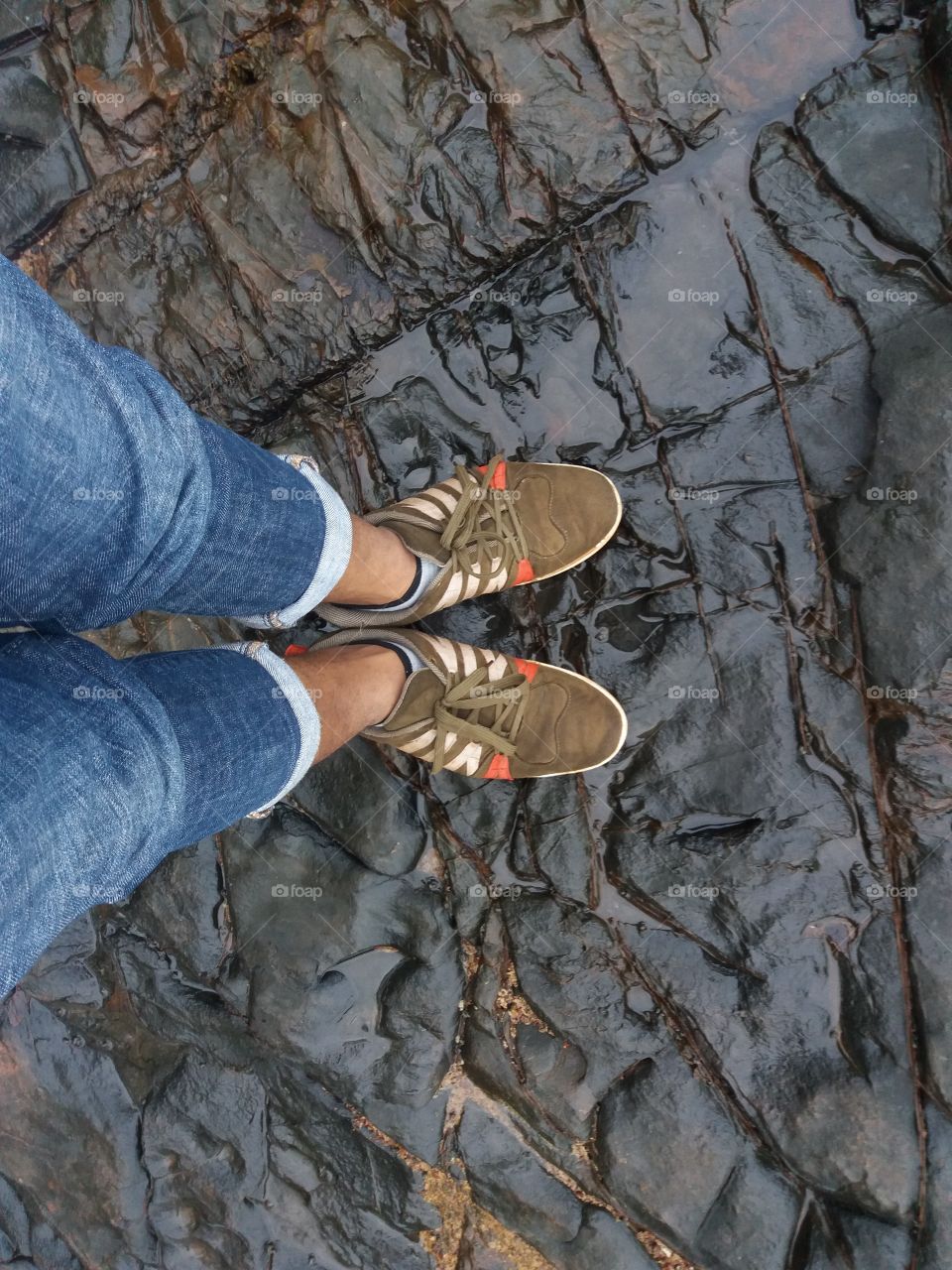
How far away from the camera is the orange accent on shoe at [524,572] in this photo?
Result: 9.81 ft

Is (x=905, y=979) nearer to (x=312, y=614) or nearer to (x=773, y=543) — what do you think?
(x=773, y=543)

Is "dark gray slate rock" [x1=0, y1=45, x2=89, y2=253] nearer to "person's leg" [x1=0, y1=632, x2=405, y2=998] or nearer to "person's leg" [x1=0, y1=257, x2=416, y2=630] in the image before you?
"person's leg" [x1=0, y1=257, x2=416, y2=630]

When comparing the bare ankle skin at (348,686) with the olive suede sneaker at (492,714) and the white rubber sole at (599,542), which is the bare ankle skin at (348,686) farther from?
the white rubber sole at (599,542)

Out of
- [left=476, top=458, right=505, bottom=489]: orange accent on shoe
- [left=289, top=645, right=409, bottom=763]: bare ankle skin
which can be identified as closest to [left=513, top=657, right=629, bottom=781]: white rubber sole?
[left=289, top=645, right=409, bottom=763]: bare ankle skin

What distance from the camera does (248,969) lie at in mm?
→ 3158

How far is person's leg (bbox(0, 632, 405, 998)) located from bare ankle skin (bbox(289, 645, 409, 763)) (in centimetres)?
24

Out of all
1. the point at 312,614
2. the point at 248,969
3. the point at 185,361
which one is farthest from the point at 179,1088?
the point at 185,361

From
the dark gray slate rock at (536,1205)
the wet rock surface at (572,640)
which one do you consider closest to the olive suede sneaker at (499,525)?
the wet rock surface at (572,640)

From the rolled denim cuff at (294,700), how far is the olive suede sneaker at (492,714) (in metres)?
0.51

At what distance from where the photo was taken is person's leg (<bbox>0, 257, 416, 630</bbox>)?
1.48 m

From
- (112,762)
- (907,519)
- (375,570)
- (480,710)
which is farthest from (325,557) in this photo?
(907,519)

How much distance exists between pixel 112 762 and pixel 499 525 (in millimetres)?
1649

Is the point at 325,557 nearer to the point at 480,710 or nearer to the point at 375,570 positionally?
the point at 375,570

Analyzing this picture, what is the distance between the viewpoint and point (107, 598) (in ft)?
5.73
